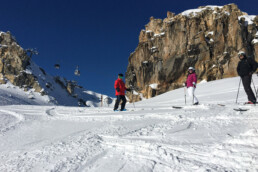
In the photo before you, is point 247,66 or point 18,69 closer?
point 247,66

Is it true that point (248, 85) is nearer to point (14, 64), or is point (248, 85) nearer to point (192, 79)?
point (192, 79)

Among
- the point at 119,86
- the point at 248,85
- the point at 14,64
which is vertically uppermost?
the point at 14,64

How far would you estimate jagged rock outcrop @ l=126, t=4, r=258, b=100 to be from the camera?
4459cm

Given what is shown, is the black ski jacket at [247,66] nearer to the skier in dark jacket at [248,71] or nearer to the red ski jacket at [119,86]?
the skier in dark jacket at [248,71]

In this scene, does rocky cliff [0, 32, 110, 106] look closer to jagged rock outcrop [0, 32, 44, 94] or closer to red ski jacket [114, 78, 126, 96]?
jagged rock outcrop [0, 32, 44, 94]

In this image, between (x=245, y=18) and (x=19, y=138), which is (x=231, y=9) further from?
(x=19, y=138)

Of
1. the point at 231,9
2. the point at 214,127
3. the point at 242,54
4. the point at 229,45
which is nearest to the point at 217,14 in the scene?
the point at 231,9

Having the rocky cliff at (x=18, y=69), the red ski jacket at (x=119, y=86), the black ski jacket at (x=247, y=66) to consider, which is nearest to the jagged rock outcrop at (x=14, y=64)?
the rocky cliff at (x=18, y=69)

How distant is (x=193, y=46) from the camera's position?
48.2 meters

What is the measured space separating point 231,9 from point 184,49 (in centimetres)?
1891

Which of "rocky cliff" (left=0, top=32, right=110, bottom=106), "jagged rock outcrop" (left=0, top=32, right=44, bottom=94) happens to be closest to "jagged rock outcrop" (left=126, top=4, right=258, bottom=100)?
"rocky cliff" (left=0, top=32, right=110, bottom=106)

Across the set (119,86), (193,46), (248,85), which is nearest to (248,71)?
(248,85)

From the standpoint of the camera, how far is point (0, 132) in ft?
14.4

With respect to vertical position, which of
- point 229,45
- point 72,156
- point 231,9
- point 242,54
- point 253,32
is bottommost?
point 72,156
